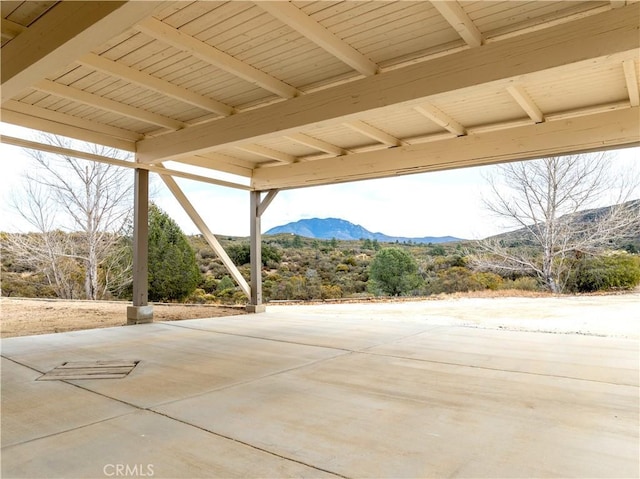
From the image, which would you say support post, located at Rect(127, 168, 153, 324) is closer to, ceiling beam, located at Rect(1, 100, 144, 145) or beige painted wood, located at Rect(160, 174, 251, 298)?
beige painted wood, located at Rect(160, 174, 251, 298)

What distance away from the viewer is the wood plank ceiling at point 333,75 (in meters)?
2.61

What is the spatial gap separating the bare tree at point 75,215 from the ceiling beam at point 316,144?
691 centimetres

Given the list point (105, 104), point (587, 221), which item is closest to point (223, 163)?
point (105, 104)

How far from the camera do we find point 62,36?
2387mm

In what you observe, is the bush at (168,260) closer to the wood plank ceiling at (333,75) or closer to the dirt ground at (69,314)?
→ the dirt ground at (69,314)

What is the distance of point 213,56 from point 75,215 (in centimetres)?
889

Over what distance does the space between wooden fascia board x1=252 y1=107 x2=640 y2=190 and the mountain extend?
11182 mm

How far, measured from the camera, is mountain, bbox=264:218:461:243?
1773cm

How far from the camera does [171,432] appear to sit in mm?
1833

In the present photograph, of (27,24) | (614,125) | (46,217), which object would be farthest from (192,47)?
(46,217)

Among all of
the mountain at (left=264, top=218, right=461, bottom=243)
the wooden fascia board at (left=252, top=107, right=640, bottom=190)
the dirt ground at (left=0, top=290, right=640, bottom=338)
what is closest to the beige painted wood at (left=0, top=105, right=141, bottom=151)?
the wooden fascia board at (left=252, top=107, right=640, bottom=190)

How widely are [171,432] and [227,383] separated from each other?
32.1 inches

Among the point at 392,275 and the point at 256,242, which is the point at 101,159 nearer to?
the point at 256,242

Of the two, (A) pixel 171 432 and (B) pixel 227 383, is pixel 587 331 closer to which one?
(B) pixel 227 383
